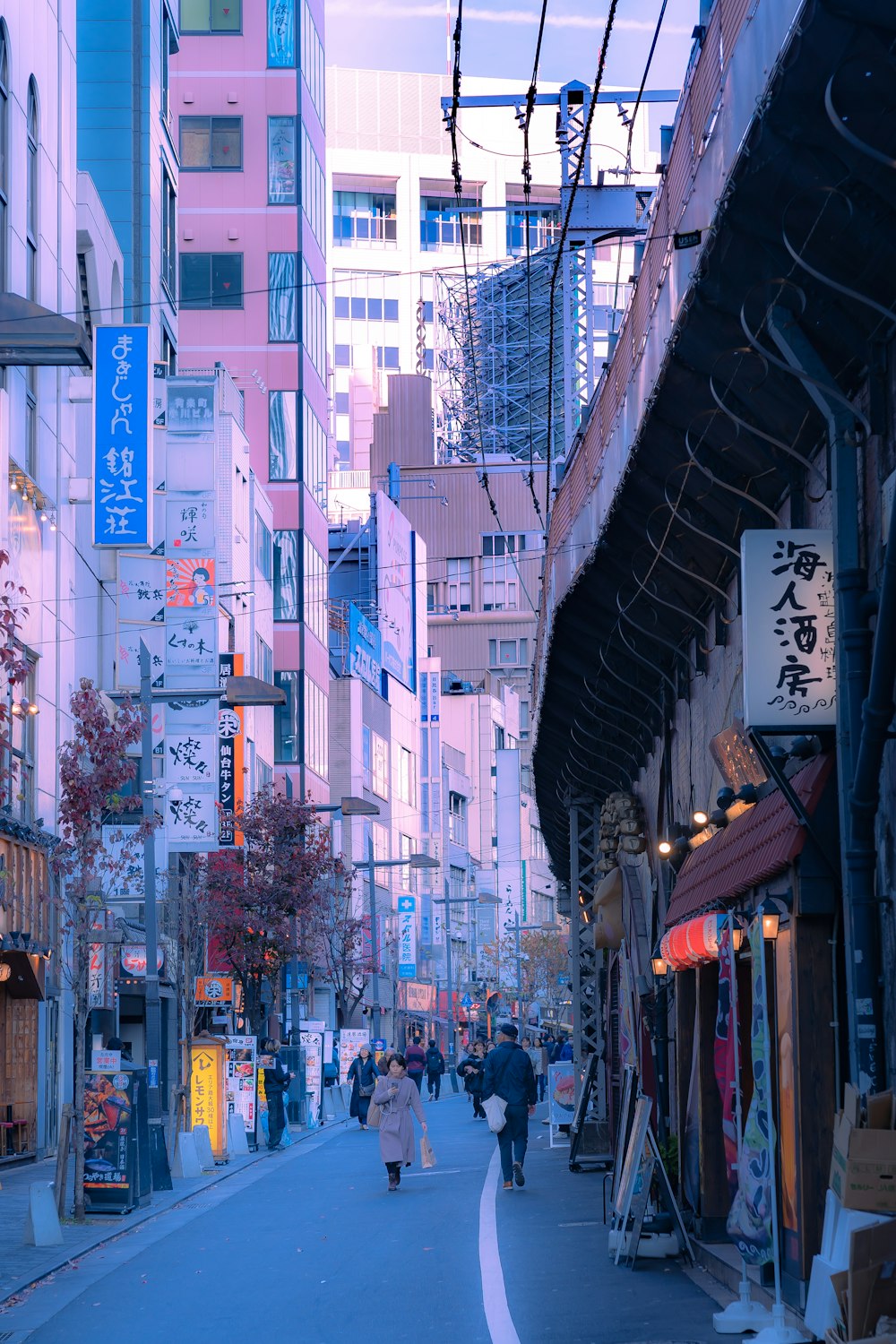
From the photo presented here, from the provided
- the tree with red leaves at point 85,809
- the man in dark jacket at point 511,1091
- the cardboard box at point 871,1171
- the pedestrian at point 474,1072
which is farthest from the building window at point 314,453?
the cardboard box at point 871,1171

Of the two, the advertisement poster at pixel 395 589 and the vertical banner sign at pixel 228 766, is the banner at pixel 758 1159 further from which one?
the advertisement poster at pixel 395 589

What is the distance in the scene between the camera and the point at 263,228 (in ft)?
251

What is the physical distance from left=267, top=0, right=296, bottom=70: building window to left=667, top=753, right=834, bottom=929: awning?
66.1 meters

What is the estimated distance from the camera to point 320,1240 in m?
17.2

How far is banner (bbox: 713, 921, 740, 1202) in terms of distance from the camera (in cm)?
1155

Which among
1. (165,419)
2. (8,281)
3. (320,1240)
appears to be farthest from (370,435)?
(320,1240)

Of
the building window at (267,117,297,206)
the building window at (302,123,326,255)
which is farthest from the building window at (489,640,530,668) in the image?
the building window at (267,117,297,206)

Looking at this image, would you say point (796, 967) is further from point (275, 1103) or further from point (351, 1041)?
point (351, 1041)

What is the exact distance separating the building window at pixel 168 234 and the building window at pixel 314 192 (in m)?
24.4

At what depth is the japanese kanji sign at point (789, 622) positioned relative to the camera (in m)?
10.8

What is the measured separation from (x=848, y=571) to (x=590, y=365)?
12.6 m

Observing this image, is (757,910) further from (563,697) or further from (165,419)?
(165,419)

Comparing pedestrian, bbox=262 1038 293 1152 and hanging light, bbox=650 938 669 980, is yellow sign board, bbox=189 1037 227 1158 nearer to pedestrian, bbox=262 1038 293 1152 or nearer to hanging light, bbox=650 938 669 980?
pedestrian, bbox=262 1038 293 1152

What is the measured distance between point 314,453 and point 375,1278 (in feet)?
207
